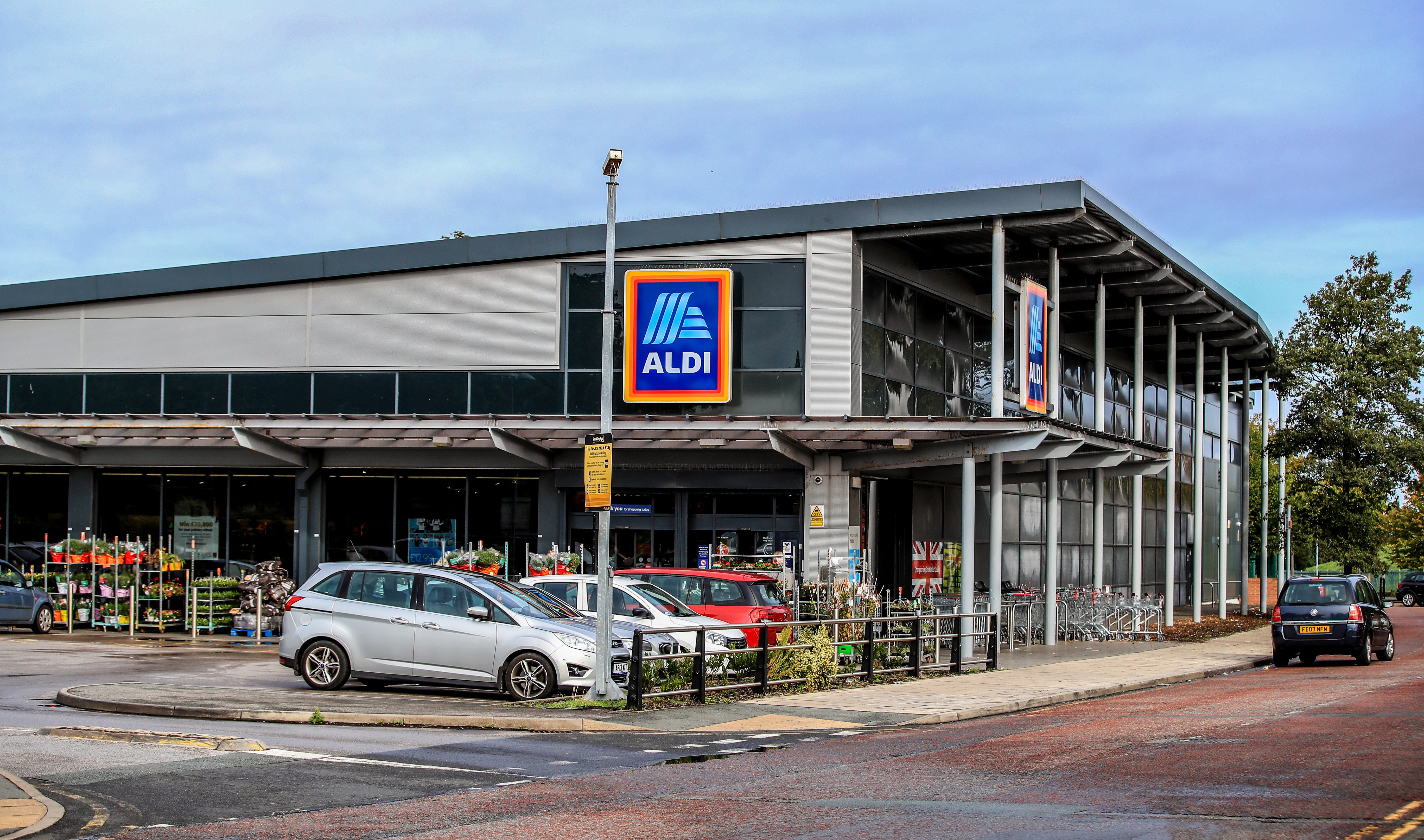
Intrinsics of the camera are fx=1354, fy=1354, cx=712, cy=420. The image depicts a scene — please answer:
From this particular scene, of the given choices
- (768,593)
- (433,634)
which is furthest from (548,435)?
(433,634)

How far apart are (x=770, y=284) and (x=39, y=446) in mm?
15659

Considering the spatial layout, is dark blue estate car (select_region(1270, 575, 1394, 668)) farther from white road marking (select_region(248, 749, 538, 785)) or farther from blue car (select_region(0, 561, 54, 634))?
blue car (select_region(0, 561, 54, 634))

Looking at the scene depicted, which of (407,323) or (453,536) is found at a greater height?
(407,323)

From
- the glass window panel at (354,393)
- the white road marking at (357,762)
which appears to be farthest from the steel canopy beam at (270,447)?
the white road marking at (357,762)

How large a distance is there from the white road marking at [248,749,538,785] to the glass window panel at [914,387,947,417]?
18680 millimetres

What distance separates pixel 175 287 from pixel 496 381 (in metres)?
7.52

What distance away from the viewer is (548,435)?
26188 mm

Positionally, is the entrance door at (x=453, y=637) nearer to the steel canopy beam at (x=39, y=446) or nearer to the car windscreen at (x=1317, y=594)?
the steel canopy beam at (x=39, y=446)

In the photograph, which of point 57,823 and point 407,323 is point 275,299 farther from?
point 57,823

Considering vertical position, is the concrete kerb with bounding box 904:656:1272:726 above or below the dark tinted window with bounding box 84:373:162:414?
below

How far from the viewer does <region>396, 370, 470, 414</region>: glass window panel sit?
27.9 m

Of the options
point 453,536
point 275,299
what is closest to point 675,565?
point 453,536

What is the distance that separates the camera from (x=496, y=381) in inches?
1094

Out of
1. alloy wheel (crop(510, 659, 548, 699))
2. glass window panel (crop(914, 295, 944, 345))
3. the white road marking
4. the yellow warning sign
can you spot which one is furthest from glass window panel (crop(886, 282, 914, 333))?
the white road marking
